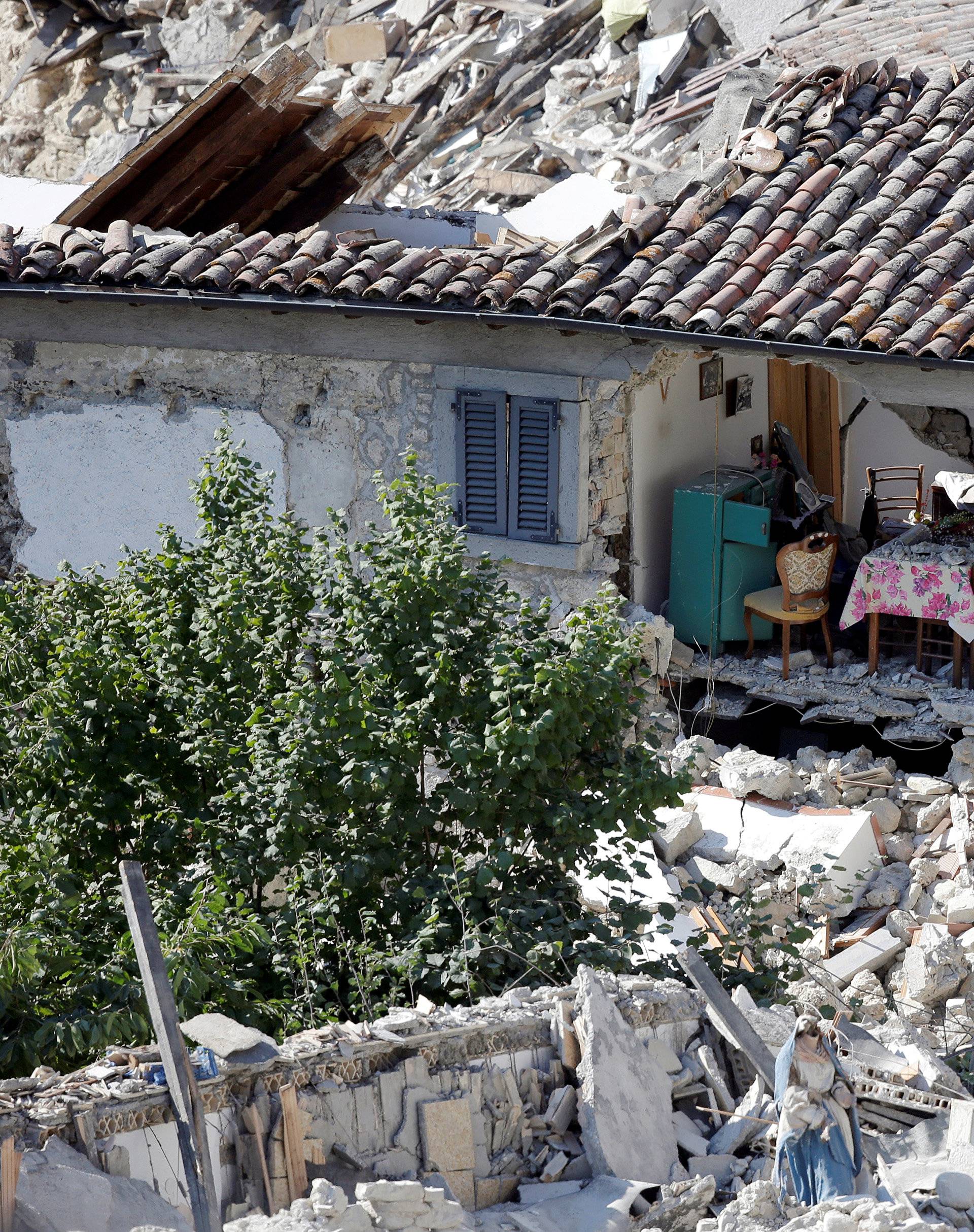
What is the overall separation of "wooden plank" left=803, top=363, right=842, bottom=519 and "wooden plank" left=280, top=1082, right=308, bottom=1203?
9542 millimetres

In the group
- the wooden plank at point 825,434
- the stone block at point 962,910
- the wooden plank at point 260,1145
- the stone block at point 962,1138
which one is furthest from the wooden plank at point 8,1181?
the wooden plank at point 825,434

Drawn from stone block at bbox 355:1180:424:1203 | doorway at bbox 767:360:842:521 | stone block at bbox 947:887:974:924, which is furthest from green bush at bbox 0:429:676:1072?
doorway at bbox 767:360:842:521

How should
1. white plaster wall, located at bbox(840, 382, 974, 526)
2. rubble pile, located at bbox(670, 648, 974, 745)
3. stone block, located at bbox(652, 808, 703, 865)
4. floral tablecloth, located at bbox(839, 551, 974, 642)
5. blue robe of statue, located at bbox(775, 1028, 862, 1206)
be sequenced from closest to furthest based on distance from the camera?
blue robe of statue, located at bbox(775, 1028, 862, 1206) → stone block, located at bbox(652, 808, 703, 865) → floral tablecloth, located at bbox(839, 551, 974, 642) → rubble pile, located at bbox(670, 648, 974, 745) → white plaster wall, located at bbox(840, 382, 974, 526)

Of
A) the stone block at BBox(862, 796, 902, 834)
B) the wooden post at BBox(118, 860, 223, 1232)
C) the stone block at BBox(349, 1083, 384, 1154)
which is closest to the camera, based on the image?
the wooden post at BBox(118, 860, 223, 1232)

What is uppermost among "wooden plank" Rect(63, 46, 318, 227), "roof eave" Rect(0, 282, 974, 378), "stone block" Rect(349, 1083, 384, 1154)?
"wooden plank" Rect(63, 46, 318, 227)

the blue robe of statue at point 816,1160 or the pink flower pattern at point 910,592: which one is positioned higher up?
the pink flower pattern at point 910,592

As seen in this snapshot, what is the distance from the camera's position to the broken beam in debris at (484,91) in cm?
1806

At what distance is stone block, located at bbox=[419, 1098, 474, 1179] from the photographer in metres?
5.13

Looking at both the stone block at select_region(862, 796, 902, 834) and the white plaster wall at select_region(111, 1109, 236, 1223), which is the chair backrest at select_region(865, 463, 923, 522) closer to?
the stone block at select_region(862, 796, 902, 834)

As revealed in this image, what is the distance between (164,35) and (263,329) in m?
13.4

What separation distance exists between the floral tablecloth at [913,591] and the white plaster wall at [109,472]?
3.80 m

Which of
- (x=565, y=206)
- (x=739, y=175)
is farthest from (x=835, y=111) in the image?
(x=565, y=206)

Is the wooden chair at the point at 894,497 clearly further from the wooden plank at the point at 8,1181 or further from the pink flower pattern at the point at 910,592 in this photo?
the wooden plank at the point at 8,1181

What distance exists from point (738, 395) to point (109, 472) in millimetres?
4604
